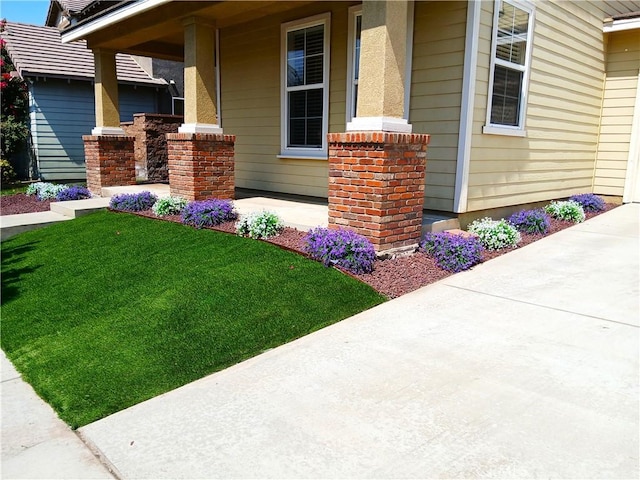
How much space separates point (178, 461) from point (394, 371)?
141cm

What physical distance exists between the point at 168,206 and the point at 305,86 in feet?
9.98

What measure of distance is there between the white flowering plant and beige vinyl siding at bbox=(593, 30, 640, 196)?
509 cm

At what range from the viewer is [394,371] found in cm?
312

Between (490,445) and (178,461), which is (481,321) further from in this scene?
(178,461)

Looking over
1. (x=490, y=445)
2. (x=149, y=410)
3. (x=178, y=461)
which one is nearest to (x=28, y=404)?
(x=149, y=410)

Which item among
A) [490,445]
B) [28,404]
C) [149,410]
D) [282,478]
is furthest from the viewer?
[28,404]

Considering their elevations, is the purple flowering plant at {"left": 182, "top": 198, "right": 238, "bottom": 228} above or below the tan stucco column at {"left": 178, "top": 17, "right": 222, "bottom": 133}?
below

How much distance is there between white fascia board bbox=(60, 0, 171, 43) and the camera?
748cm

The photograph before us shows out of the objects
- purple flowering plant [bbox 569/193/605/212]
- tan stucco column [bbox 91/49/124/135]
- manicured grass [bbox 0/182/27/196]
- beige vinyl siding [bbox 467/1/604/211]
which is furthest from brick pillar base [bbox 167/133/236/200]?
purple flowering plant [bbox 569/193/605/212]

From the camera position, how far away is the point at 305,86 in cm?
828

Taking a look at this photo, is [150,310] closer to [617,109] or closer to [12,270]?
[12,270]

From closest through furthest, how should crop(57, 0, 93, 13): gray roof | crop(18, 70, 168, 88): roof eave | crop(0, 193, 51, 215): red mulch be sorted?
crop(0, 193, 51, 215): red mulch → crop(18, 70, 168, 88): roof eave → crop(57, 0, 93, 13): gray roof

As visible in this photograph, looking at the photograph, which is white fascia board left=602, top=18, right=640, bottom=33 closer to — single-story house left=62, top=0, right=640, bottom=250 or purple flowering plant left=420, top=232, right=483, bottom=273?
single-story house left=62, top=0, right=640, bottom=250

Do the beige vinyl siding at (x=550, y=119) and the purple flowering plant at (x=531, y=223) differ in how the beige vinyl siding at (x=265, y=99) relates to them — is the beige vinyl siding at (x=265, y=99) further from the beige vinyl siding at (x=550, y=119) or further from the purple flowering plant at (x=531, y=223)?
the purple flowering plant at (x=531, y=223)
